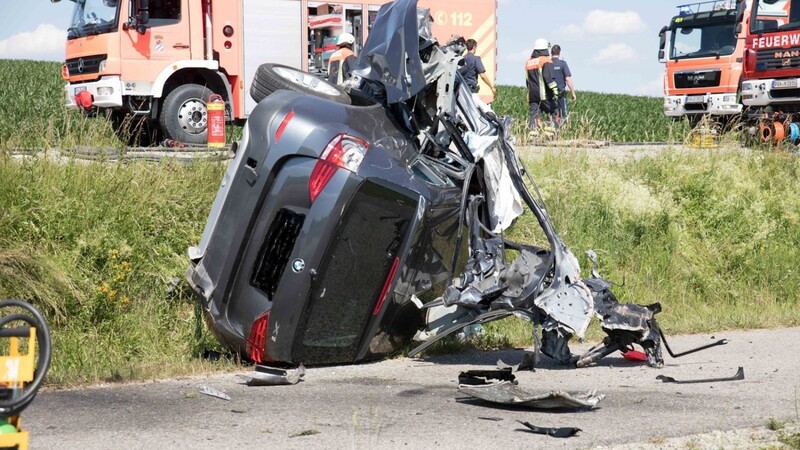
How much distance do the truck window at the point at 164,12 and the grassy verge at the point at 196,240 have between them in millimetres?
6830

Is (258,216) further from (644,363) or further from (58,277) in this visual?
(644,363)

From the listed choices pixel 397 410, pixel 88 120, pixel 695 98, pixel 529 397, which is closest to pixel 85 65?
pixel 88 120

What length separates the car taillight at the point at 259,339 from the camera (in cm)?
567

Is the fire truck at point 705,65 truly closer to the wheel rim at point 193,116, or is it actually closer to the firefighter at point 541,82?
the firefighter at point 541,82

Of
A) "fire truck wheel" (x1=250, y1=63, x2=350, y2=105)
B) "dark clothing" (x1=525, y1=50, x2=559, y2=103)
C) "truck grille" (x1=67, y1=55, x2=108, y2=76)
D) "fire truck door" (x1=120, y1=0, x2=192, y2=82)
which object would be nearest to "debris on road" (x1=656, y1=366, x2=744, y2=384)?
"fire truck wheel" (x1=250, y1=63, x2=350, y2=105)

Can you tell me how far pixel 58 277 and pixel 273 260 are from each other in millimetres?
2176

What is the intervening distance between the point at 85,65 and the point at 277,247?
11.0 m

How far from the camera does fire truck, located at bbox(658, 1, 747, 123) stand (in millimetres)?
24172

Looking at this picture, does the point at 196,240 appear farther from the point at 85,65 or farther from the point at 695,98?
the point at 695,98

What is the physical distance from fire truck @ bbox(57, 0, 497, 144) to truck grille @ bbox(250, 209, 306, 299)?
9.56 m

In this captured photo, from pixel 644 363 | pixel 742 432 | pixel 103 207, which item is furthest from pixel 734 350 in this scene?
pixel 103 207

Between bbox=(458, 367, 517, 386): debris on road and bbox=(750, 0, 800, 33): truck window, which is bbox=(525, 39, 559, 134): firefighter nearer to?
bbox=(750, 0, 800, 33): truck window

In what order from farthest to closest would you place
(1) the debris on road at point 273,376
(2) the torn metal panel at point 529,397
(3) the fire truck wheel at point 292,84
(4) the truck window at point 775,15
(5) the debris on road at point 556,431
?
(4) the truck window at point 775,15 < (3) the fire truck wheel at point 292,84 < (1) the debris on road at point 273,376 < (2) the torn metal panel at point 529,397 < (5) the debris on road at point 556,431

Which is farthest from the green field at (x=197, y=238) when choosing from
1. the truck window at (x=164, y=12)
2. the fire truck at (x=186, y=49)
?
the truck window at (x=164, y=12)
